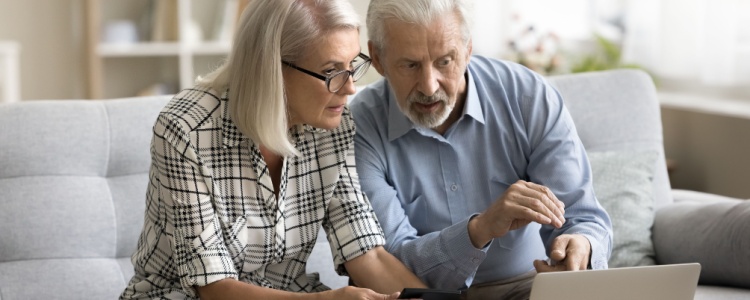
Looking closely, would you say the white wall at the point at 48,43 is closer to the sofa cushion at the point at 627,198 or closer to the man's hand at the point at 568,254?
the sofa cushion at the point at 627,198

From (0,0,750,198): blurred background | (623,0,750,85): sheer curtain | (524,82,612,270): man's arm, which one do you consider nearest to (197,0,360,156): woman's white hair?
(524,82,612,270): man's arm

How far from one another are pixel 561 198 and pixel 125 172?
3.39 ft

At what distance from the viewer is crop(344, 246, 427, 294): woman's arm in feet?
6.28

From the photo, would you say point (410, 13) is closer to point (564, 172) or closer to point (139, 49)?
point (564, 172)

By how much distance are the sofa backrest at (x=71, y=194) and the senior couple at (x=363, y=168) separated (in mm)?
378

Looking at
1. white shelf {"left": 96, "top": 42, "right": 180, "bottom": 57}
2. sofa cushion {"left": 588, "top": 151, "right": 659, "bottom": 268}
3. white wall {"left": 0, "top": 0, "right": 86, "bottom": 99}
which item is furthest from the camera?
white wall {"left": 0, "top": 0, "right": 86, "bottom": 99}

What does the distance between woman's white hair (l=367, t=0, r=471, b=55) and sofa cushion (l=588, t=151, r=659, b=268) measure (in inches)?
30.7

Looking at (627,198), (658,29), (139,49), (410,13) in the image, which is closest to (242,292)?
(410,13)

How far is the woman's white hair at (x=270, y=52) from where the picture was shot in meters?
1.79

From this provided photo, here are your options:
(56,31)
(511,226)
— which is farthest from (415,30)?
(56,31)

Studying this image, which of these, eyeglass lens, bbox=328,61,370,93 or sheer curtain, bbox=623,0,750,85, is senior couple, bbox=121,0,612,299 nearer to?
eyeglass lens, bbox=328,61,370,93

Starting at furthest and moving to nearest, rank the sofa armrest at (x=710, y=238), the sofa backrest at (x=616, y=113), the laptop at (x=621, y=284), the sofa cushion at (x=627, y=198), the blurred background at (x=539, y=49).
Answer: the blurred background at (x=539, y=49) → the sofa backrest at (x=616, y=113) → the sofa cushion at (x=627, y=198) → the sofa armrest at (x=710, y=238) → the laptop at (x=621, y=284)

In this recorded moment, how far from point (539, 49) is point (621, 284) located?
2.59 m

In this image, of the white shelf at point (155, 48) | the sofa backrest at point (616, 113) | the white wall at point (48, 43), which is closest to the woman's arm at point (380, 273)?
the sofa backrest at point (616, 113)
